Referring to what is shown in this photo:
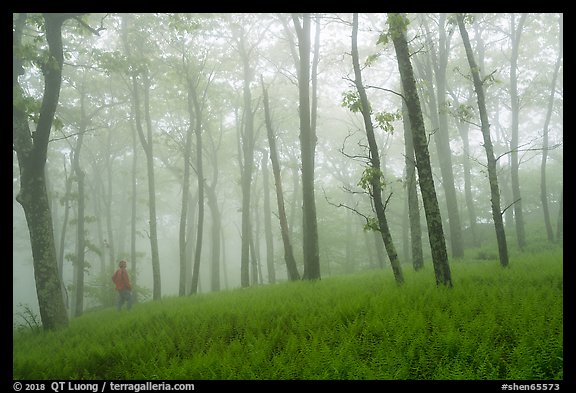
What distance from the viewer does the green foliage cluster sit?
4238mm

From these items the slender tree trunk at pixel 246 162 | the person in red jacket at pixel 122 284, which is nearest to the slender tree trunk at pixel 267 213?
the slender tree trunk at pixel 246 162

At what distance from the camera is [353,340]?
5.05 meters

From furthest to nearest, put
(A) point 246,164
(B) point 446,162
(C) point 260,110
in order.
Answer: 1. (C) point 260,110
2. (A) point 246,164
3. (B) point 446,162

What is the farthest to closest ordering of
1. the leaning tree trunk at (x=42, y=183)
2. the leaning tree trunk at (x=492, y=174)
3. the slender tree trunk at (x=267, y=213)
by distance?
1. the slender tree trunk at (x=267, y=213)
2. the leaning tree trunk at (x=492, y=174)
3. the leaning tree trunk at (x=42, y=183)

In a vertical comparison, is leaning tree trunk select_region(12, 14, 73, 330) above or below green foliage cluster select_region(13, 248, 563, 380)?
above

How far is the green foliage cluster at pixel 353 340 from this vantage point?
13.9ft

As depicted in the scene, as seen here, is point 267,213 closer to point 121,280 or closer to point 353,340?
point 121,280

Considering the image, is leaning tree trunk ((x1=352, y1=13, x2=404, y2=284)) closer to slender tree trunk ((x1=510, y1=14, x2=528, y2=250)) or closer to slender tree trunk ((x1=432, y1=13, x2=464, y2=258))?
slender tree trunk ((x1=432, y1=13, x2=464, y2=258))

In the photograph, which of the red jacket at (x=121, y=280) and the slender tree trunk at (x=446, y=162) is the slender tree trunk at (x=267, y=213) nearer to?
the red jacket at (x=121, y=280)

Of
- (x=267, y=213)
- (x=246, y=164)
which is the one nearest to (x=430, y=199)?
(x=246, y=164)

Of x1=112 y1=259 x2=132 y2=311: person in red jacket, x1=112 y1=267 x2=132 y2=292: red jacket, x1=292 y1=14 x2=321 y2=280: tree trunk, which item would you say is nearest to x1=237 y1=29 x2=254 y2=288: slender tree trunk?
x1=292 y1=14 x2=321 y2=280: tree trunk

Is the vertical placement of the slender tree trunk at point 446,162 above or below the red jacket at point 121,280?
above

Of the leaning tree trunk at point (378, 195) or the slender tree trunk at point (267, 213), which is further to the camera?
the slender tree trunk at point (267, 213)
